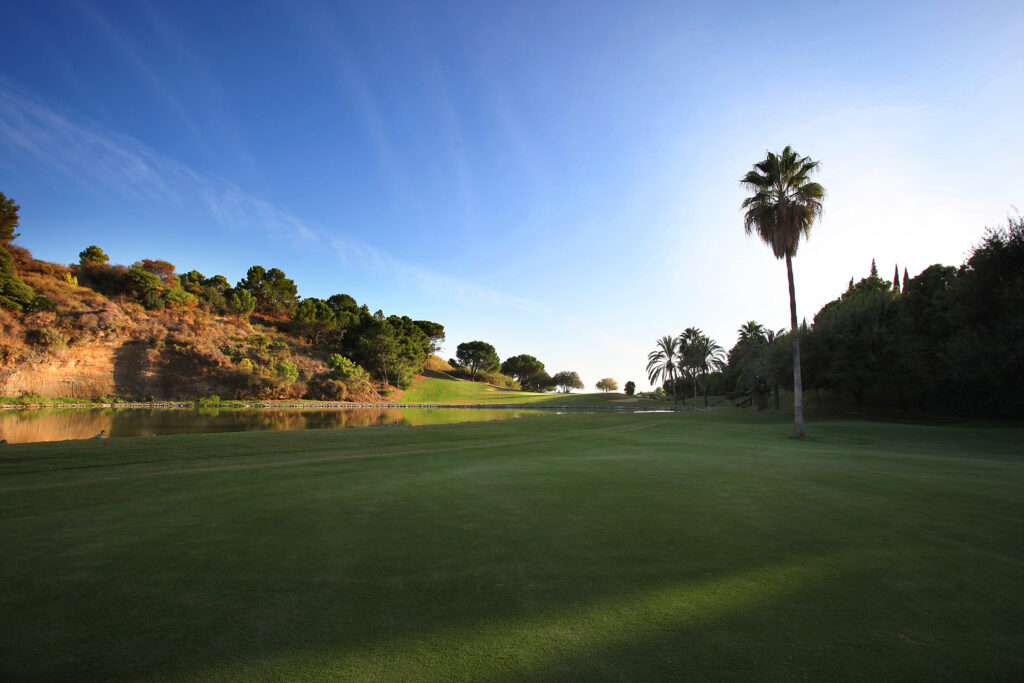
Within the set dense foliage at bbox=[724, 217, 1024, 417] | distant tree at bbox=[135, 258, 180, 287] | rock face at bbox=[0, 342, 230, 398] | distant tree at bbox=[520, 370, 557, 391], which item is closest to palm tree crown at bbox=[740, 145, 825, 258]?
dense foliage at bbox=[724, 217, 1024, 417]

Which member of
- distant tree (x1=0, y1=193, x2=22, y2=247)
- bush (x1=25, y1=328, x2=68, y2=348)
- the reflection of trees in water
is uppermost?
distant tree (x1=0, y1=193, x2=22, y2=247)

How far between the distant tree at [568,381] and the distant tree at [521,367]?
18.1ft

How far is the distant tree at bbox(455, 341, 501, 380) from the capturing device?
107m

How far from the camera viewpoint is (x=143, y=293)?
54.9 m

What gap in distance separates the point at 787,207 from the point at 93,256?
77796 millimetres

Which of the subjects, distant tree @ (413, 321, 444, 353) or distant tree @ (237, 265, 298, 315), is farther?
distant tree @ (413, 321, 444, 353)

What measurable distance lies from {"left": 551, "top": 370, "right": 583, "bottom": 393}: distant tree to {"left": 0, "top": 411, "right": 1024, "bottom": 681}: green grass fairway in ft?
368

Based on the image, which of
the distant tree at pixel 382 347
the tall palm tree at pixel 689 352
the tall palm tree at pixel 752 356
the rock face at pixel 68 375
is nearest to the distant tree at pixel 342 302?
the distant tree at pixel 382 347

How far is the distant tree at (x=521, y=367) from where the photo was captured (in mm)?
120438

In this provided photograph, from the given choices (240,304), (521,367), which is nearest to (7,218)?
(240,304)

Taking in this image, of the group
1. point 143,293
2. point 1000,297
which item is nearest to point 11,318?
point 143,293

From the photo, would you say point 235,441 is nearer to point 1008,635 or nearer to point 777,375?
point 1008,635

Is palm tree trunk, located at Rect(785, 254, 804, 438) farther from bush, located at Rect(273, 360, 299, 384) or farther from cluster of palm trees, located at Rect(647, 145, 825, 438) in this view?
bush, located at Rect(273, 360, 299, 384)

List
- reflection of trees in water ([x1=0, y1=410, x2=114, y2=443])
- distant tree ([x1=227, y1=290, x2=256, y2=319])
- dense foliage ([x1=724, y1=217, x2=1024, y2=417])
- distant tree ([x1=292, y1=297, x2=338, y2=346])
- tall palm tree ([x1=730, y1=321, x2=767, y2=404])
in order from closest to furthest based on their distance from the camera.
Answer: reflection of trees in water ([x1=0, y1=410, x2=114, y2=443]) → dense foliage ([x1=724, y1=217, x2=1024, y2=417]) → tall palm tree ([x1=730, y1=321, x2=767, y2=404]) → distant tree ([x1=227, y1=290, x2=256, y2=319]) → distant tree ([x1=292, y1=297, x2=338, y2=346])
